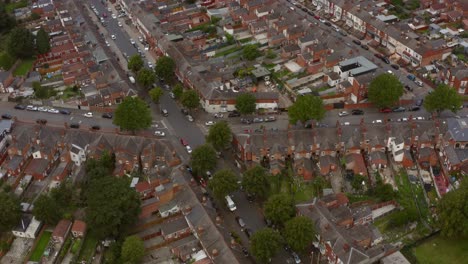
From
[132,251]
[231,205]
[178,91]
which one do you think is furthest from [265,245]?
[178,91]

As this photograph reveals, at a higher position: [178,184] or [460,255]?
[178,184]

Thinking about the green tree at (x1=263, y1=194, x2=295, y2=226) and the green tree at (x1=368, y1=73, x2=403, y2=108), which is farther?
the green tree at (x1=368, y1=73, x2=403, y2=108)

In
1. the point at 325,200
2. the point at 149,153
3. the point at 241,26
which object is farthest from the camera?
the point at 241,26

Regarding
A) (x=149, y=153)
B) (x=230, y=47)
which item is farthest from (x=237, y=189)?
(x=230, y=47)

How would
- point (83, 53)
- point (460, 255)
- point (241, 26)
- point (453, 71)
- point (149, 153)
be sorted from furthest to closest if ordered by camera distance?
point (241, 26) → point (83, 53) → point (453, 71) → point (149, 153) → point (460, 255)

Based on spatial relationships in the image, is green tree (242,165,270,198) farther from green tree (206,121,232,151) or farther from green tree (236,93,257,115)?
green tree (236,93,257,115)

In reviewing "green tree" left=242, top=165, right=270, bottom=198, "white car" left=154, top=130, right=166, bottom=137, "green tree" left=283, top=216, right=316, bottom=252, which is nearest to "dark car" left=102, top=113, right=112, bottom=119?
"white car" left=154, top=130, right=166, bottom=137

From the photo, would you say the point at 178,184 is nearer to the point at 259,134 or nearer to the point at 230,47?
the point at 259,134
